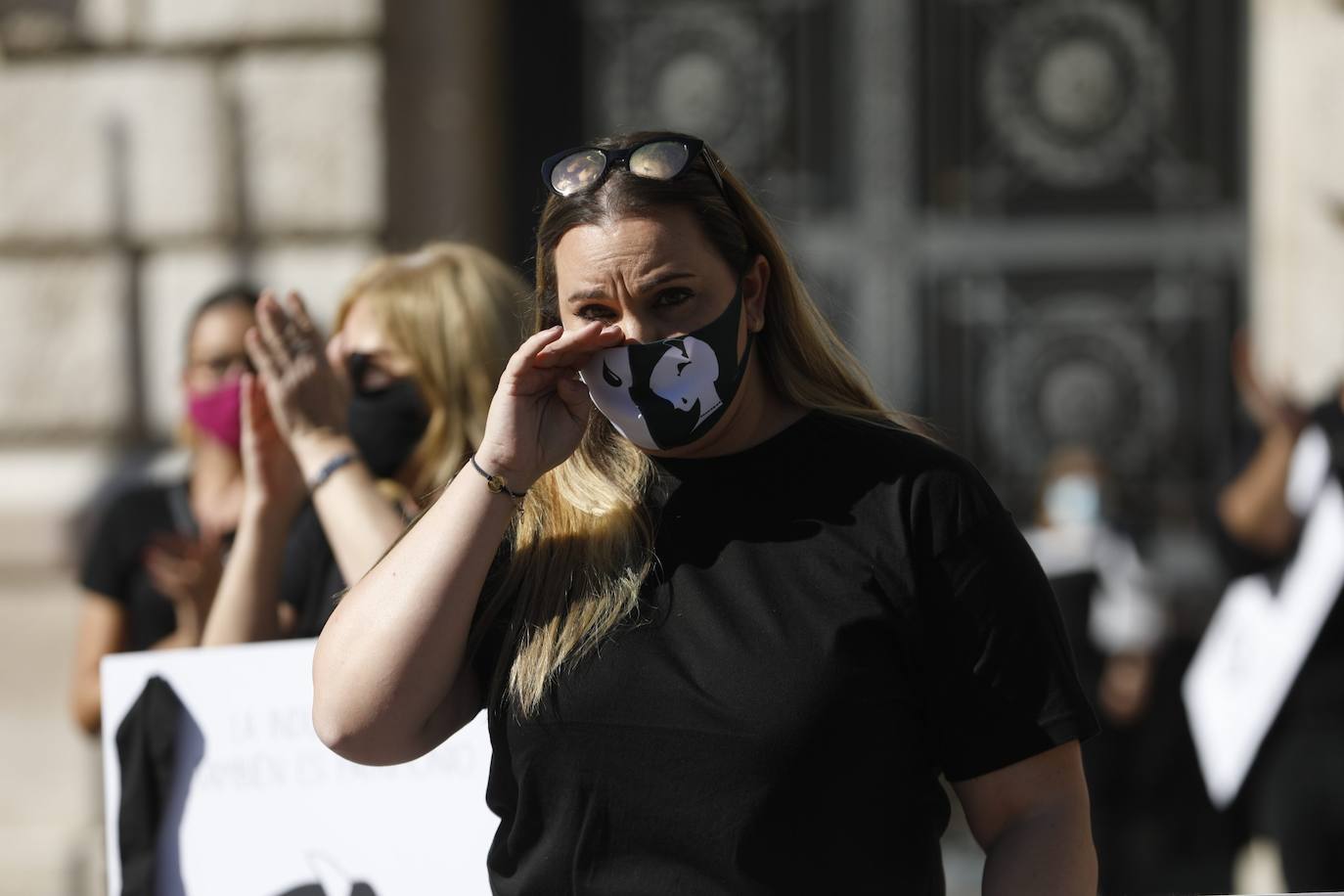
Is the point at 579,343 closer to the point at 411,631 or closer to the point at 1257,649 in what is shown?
the point at 411,631

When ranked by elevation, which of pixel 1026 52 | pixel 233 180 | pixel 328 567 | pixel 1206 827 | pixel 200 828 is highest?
pixel 1026 52

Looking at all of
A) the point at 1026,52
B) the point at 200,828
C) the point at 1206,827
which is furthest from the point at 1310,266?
the point at 200,828

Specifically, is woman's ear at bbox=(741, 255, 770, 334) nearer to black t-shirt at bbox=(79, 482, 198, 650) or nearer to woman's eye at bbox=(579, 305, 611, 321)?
woman's eye at bbox=(579, 305, 611, 321)

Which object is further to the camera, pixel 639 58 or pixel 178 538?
pixel 639 58

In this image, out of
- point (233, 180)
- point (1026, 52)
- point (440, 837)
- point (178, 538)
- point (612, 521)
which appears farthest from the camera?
point (1026, 52)

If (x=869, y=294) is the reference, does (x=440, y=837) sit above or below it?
below

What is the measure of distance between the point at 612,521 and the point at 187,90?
4493 millimetres

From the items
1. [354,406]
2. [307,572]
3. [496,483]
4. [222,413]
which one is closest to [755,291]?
[496,483]

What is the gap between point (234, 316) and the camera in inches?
160

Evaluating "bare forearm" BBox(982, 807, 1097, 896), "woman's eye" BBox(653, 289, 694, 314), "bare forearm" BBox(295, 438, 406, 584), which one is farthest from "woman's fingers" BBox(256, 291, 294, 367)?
"bare forearm" BBox(982, 807, 1097, 896)

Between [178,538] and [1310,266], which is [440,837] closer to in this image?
[178,538]

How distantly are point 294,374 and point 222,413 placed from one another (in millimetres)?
866

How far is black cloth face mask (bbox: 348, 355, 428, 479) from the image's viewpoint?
307 cm

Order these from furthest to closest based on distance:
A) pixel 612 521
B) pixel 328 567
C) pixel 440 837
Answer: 1. pixel 328 567
2. pixel 440 837
3. pixel 612 521
